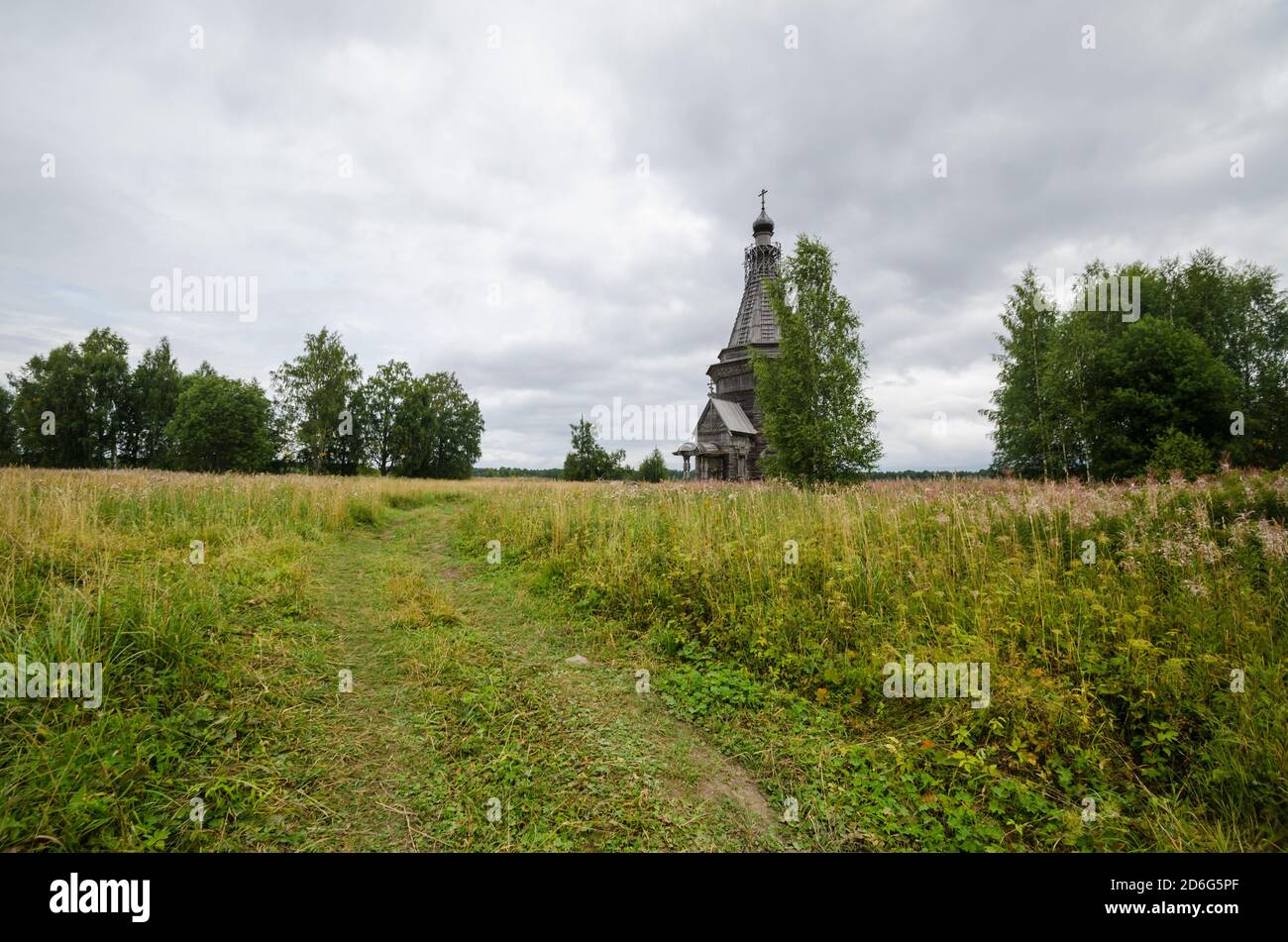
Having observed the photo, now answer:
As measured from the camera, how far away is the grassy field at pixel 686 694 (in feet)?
8.50

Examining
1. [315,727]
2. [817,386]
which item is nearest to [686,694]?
[315,727]

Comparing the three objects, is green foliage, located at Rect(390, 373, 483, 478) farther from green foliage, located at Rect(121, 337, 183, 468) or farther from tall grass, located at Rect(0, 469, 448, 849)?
tall grass, located at Rect(0, 469, 448, 849)

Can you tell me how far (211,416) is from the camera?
41.6 metres

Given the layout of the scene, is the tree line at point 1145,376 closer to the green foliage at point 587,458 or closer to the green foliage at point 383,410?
the green foliage at point 587,458

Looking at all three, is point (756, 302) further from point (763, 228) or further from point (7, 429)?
point (7, 429)

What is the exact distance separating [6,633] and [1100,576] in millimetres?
9563


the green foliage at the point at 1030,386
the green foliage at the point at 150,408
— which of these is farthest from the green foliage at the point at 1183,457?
the green foliage at the point at 150,408

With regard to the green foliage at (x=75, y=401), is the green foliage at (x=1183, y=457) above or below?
below

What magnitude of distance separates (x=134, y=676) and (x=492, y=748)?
2.74 meters

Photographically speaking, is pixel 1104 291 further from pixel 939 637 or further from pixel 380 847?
pixel 380 847

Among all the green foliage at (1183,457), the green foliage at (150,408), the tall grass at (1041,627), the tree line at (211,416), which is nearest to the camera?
the tall grass at (1041,627)

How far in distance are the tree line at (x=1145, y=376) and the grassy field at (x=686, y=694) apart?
48.4 feet
